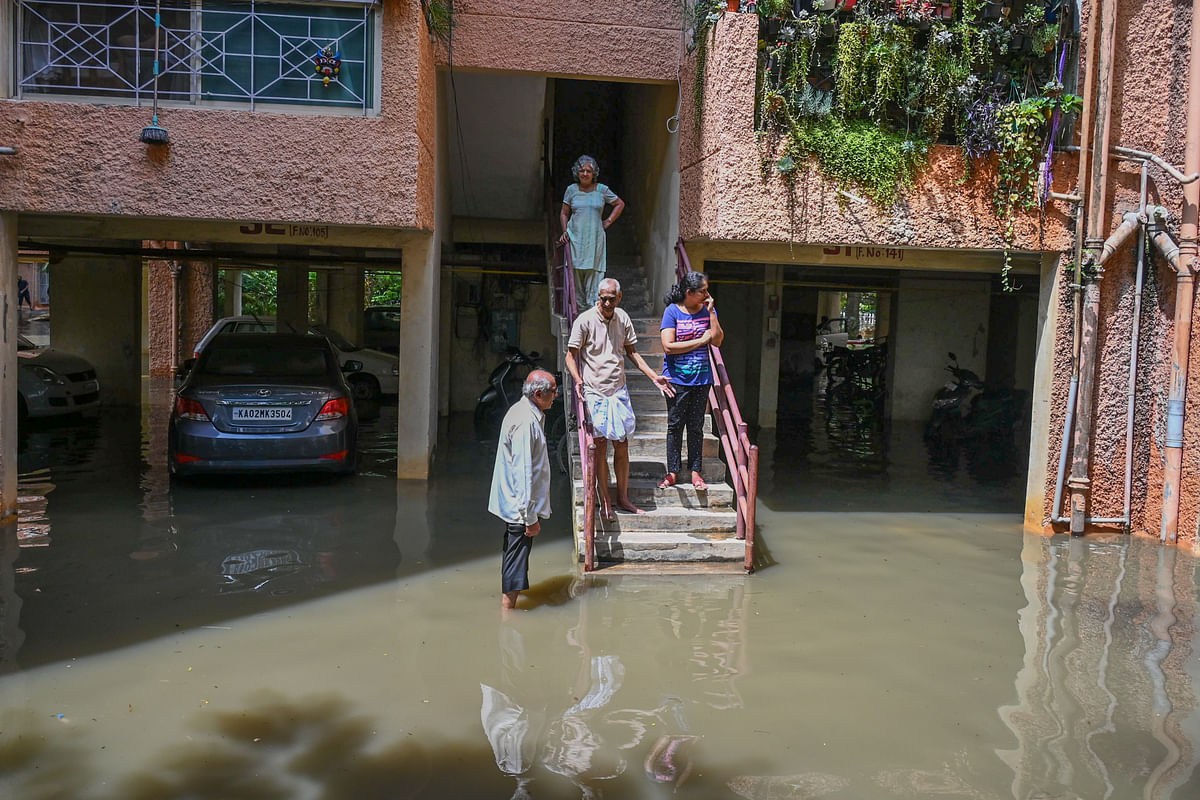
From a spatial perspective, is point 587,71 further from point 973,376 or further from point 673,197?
point 973,376

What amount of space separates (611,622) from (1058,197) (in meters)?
5.55

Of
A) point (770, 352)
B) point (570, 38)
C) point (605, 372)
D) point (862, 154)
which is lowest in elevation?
point (605, 372)

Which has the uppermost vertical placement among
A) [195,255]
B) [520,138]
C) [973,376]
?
[520,138]

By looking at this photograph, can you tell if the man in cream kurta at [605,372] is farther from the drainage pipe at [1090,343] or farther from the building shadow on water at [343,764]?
the drainage pipe at [1090,343]

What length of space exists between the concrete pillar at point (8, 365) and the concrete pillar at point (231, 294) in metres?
20.1

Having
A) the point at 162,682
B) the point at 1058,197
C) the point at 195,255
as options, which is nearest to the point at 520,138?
the point at 195,255

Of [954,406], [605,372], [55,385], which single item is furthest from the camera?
[954,406]

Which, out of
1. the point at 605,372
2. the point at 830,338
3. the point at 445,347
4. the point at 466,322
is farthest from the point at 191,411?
the point at 830,338

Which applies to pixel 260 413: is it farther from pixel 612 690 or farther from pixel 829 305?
pixel 829 305

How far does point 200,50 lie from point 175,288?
1367cm

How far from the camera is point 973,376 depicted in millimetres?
15477

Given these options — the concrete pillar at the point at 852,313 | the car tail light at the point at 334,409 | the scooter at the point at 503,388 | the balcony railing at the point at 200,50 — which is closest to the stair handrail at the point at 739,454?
the car tail light at the point at 334,409

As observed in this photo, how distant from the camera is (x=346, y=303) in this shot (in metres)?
21.8

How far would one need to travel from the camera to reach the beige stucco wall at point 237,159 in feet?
26.3
